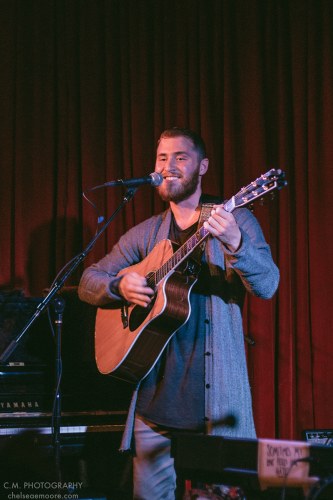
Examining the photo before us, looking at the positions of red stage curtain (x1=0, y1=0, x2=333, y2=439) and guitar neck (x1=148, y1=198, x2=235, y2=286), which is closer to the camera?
guitar neck (x1=148, y1=198, x2=235, y2=286)

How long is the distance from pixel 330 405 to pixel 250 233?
190cm

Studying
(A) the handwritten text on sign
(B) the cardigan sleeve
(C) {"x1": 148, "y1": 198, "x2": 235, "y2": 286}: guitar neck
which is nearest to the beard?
(C) {"x1": 148, "y1": 198, "x2": 235, "y2": 286}: guitar neck

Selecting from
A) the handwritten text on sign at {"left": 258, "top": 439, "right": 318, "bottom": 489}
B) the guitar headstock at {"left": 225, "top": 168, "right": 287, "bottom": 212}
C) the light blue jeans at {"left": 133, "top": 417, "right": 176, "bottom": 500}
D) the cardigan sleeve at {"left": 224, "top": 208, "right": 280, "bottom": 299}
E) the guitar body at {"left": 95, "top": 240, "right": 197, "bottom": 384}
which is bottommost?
the light blue jeans at {"left": 133, "top": 417, "right": 176, "bottom": 500}

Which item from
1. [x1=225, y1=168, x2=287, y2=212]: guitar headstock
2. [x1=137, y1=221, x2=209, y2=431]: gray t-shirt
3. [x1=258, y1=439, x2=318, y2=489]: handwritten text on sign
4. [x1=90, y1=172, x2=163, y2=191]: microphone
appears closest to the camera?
[x1=258, y1=439, x2=318, y2=489]: handwritten text on sign

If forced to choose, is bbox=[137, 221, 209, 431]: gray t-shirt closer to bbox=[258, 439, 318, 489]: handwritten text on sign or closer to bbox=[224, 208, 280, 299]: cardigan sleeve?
bbox=[224, 208, 280, 299]: cardigan sleeve

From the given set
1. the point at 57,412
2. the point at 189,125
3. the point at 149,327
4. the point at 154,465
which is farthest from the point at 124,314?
the point at 189,125

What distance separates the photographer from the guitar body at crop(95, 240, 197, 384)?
281 cm

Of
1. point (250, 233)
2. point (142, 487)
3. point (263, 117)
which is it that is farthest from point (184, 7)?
point (142, 487)

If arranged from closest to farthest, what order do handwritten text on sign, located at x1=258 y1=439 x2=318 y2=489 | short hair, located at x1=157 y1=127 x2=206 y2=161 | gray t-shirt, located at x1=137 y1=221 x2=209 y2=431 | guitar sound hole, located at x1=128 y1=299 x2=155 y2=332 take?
handwritten text on sign, located at x1=258 y1=439 x2=318 y2=489 < gray t-shirt, located at x1=137 y1=221 x2=209 y2=431 < guitar sound hole, located at x1=128 y1=299 x2=155 y2=332 < short hair, located at x1=157 y1=127 x2=206 y2=161

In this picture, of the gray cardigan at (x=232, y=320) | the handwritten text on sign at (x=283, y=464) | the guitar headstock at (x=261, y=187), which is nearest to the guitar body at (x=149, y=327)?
the gray cardigan at (x=232, y=320)

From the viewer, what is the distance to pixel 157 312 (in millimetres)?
2828

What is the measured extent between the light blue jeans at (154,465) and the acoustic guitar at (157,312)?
272mm

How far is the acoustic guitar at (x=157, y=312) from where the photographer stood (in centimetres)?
277

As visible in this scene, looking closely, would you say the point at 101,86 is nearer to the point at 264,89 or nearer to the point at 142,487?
the point at 264,89
